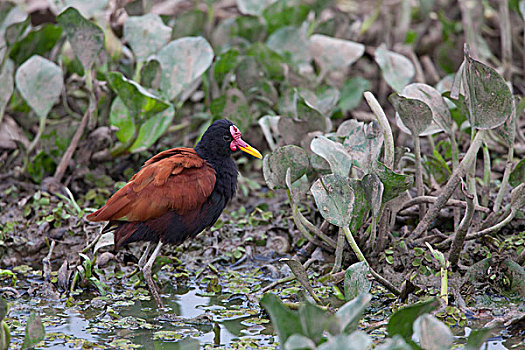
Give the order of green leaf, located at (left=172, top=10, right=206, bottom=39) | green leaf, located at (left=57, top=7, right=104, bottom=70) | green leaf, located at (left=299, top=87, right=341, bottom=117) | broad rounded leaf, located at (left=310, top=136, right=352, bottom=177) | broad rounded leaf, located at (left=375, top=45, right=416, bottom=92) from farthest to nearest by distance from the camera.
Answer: green leaf, located at (left=172, top=10, right=206, bottom=39)
green leaf, located at (left=299, top=87, right=341, bottom=117)
broad rounded leaf, located at (left=375, top=45, right=416, bottom=92)
green leaf, located at (left=57, top=7, right=104, bottom=70)
broad rounded leaf, located at (left=310, top=136, right=352, bottom=177)

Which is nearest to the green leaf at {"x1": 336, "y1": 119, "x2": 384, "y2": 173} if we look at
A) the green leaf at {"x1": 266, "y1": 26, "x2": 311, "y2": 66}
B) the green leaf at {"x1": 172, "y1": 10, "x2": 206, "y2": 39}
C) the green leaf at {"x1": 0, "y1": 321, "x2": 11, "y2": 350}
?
Answer: the green leaf at {"x1": 0, "y1": 321, "x2": 11, "y2": 350}

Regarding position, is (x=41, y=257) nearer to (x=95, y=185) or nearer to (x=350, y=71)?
(x=95, y=185)

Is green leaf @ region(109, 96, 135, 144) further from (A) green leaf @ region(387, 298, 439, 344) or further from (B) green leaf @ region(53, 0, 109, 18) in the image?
(A) green leaf @ region(387, 298, 439, 344)

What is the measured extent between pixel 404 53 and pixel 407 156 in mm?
2468

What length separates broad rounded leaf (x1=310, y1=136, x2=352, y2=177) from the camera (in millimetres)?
3736

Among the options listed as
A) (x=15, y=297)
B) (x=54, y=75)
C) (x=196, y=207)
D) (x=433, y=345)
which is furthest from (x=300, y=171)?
(x=54, y=75)

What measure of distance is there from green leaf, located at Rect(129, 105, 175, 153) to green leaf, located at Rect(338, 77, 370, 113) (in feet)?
5.06

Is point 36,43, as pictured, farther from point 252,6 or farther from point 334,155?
point 334,155

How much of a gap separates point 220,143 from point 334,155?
0.92 meters

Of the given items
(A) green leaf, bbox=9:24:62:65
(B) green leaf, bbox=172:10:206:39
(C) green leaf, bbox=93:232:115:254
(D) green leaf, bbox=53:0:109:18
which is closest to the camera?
(C) green leaf, bbox=93:232:115:254

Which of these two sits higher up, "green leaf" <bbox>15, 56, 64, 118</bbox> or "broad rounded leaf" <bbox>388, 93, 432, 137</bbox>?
"broad rounded leaf" <bbox>388, 93, 432, 137</bbox>

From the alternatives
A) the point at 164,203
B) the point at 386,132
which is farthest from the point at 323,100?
the point at 164,203

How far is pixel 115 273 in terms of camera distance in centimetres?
446

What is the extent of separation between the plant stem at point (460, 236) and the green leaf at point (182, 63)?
2.19 metres
